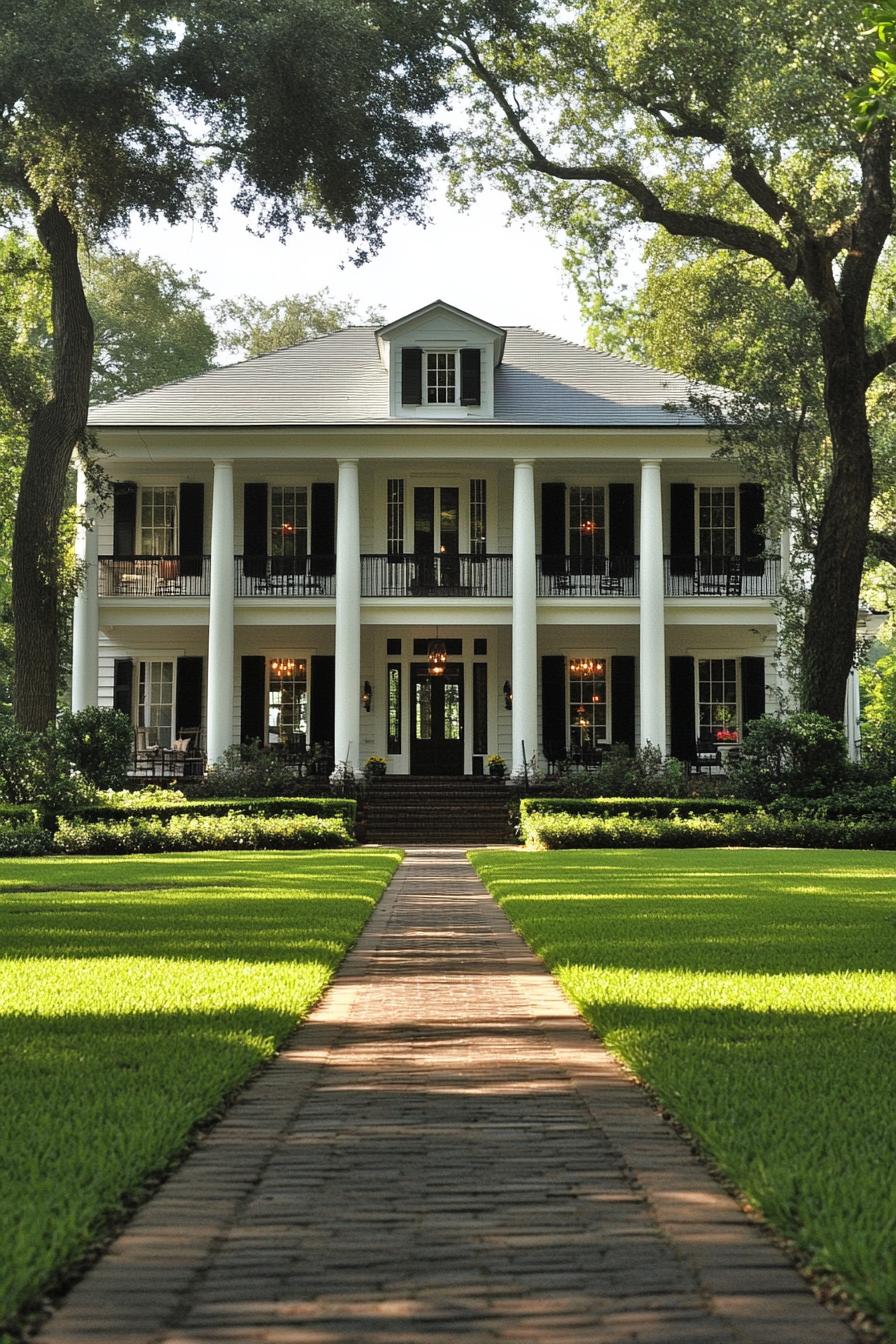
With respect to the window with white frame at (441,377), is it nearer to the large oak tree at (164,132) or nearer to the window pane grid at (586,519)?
the window pane grid at (586,519)

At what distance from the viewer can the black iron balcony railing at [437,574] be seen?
28594 millimetres

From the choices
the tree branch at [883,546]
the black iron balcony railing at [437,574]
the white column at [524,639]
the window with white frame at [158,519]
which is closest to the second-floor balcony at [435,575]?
the black iron balcony railing at [437,574]

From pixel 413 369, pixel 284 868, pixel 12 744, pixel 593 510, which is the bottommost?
pixel 284 868

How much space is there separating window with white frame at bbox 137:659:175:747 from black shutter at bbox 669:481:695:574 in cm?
1070

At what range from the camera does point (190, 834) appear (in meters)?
20.2

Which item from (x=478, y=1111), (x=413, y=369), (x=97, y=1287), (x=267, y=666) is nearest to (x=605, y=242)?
(x=413, y=369)

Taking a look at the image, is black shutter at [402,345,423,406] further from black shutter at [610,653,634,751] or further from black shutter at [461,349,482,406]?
black shutter at [610,653,634,751]

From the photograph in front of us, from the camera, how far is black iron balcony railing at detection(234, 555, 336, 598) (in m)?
29.0

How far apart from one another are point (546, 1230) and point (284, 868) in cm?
1280

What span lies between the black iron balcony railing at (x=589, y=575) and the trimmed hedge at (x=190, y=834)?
9.83m

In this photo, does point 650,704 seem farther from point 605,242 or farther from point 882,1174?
point 882,1174

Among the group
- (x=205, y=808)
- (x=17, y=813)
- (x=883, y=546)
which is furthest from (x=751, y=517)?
(x=17, y=813)

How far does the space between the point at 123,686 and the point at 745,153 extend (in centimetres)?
1577

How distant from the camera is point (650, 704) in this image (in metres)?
27.6
